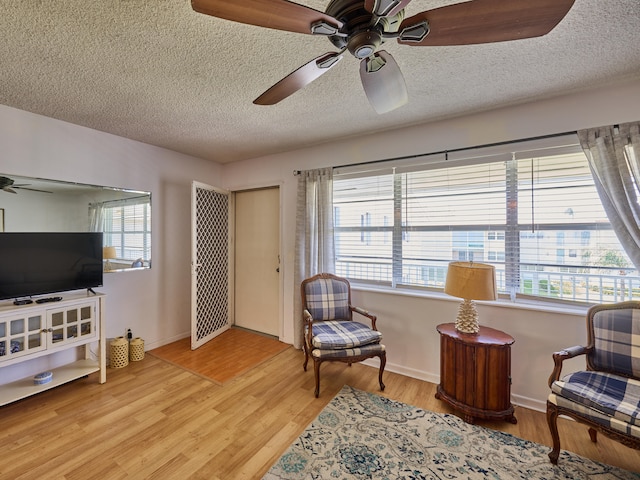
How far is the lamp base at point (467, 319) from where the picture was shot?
2.13m

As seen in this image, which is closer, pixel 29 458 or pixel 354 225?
pixel 29 458

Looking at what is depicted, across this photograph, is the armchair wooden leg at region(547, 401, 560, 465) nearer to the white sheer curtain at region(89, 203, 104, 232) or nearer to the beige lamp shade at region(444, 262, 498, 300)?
the beige lamp shade at region(444, 262, 498, 300)

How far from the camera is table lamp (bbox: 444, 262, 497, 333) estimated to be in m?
2.01

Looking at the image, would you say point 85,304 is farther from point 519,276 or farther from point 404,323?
point 519,276

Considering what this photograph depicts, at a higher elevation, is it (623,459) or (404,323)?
(404,323)

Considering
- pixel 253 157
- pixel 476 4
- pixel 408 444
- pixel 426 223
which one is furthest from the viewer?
pixel 253 157

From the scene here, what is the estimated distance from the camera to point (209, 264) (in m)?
3.59

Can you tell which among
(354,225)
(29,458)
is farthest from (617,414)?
(29,458)

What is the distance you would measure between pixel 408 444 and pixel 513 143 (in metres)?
2.43

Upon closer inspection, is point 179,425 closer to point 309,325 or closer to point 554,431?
point 309,325

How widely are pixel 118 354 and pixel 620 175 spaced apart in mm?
4520

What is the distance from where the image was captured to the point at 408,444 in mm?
1781

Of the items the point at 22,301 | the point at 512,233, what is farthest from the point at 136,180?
the point at 512,233

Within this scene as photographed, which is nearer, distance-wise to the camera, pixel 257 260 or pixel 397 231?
pixel 397 231
